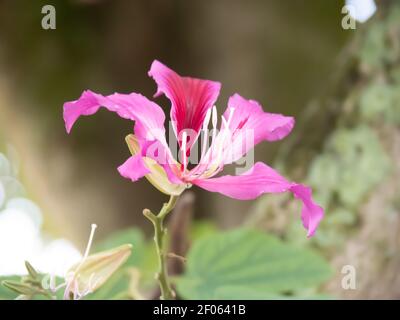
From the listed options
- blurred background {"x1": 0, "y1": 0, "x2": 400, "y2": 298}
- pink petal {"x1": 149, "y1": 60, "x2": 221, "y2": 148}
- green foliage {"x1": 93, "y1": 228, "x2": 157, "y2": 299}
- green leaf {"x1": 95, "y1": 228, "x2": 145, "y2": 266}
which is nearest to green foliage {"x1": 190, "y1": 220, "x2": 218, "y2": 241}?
blurred background {"x1": 0, "y1": 0, "x2": 400, "y2": 298}

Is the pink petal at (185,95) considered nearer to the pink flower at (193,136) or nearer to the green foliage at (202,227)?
the pink flower at (193,136)

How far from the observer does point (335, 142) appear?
521mm

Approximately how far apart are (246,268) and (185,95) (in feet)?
0.46

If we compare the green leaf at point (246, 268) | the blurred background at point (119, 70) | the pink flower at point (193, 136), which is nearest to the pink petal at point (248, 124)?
the pink flower at point (193, 136)

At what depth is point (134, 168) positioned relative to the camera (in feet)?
0.72

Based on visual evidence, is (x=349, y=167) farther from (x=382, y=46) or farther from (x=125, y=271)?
(x=125, y=271)

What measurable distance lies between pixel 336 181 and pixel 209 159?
0.94ft

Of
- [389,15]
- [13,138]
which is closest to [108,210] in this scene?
[13,138]

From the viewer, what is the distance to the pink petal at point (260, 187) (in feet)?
0.75

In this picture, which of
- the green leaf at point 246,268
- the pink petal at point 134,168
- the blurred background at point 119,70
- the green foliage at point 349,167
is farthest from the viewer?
the blurred background at point 119,70

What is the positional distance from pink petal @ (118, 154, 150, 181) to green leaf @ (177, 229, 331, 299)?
0.12 metres

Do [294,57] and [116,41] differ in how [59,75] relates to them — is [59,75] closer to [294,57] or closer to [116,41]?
[116,41]

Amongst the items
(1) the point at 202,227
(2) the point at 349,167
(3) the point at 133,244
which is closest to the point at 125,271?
(3) the point at 133,244

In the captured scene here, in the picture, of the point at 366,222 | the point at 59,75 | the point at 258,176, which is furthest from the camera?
the point at 59,75
